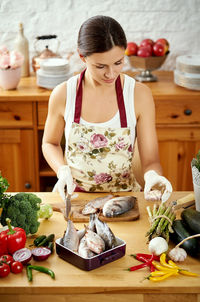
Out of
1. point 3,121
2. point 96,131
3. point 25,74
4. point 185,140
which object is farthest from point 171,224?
point 25,74

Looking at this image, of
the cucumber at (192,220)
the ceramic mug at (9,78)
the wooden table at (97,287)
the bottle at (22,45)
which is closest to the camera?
the wooden table at (97,287)

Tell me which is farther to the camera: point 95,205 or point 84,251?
point 95,205

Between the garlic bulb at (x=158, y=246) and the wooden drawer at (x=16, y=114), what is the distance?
1.86 m

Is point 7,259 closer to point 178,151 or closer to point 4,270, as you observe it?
point 4,270

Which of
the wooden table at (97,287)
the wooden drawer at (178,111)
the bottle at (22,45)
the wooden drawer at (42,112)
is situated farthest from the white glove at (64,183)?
the bottle at (22,45)

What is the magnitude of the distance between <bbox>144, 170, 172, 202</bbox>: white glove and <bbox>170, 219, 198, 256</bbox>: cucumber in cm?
21

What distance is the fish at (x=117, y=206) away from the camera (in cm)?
200

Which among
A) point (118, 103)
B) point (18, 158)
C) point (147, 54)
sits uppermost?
point (147, 54)

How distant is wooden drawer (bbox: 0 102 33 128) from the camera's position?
3354 millimetres

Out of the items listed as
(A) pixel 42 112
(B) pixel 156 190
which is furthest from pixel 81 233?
(A) pixel 42 112

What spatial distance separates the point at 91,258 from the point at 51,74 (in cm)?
199

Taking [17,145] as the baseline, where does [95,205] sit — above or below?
above

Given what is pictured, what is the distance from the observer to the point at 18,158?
351 centimetres

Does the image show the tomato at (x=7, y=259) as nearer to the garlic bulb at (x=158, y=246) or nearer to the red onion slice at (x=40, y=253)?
the red onion slice at (x=40, y=253)
